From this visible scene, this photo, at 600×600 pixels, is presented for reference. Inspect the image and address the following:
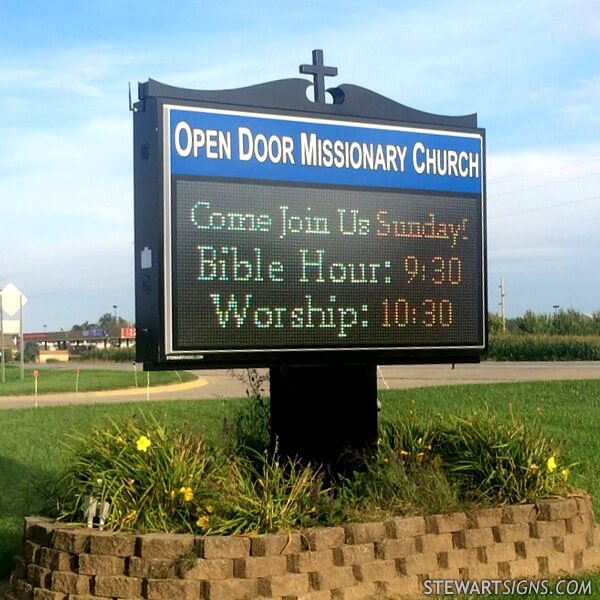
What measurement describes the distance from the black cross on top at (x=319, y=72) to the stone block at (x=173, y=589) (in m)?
3.62

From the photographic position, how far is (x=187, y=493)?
6.45m

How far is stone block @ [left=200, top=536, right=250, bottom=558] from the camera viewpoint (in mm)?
5988

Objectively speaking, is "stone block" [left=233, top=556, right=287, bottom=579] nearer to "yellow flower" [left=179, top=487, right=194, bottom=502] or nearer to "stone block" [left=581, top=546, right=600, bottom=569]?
"yellow flower" [left=179, top=487, right=194, bottom=502]

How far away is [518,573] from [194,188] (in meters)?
3.38

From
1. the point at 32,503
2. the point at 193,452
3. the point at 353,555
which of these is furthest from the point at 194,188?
the point at 32,503

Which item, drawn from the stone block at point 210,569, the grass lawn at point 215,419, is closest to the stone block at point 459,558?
the stone block at point 210,569

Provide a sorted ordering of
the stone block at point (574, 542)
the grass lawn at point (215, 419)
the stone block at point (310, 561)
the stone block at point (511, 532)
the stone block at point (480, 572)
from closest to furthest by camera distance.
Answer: the stone block at point (310, 561)
the stone block at point (480, 572)
the stone block at point (511, 532)
the stone block at point (574, 542)
the grass lawn at point (215, 419)

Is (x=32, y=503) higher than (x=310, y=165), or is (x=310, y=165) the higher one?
(x=310, y=165)

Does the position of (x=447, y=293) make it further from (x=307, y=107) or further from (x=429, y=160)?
(x=307, y=107)

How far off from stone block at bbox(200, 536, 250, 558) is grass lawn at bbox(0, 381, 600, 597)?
8.73 feet

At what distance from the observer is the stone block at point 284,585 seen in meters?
6.05

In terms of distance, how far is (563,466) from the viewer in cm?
786
